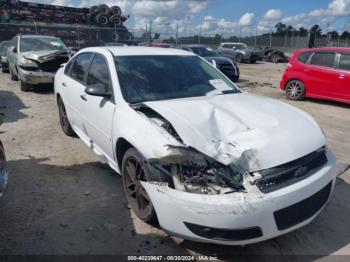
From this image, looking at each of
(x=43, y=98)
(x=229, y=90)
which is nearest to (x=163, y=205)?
(x=229, y=90)

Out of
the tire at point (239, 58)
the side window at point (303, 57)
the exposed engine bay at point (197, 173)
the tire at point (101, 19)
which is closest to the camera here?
the exposed engine bay at point (197, 173)

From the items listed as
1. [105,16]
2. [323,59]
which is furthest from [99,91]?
[105,16]

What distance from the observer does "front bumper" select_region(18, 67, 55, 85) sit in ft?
32.4

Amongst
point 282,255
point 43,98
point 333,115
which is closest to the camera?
point 282,255

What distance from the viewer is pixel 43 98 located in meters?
9.49

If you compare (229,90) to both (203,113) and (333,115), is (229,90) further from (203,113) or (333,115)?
(333,115)

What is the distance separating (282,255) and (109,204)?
1.88 m

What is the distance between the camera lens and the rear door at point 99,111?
3722 millimetres

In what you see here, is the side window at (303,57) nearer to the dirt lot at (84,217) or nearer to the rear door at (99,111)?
the dirt lot at (84,217)

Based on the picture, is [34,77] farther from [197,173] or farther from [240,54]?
[240,54]

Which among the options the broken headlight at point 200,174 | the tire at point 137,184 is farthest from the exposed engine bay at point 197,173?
the tire at point 137,184

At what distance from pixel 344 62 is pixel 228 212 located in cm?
804

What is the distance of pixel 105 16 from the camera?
27094 millimetres

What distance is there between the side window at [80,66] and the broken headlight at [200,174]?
2605mm
